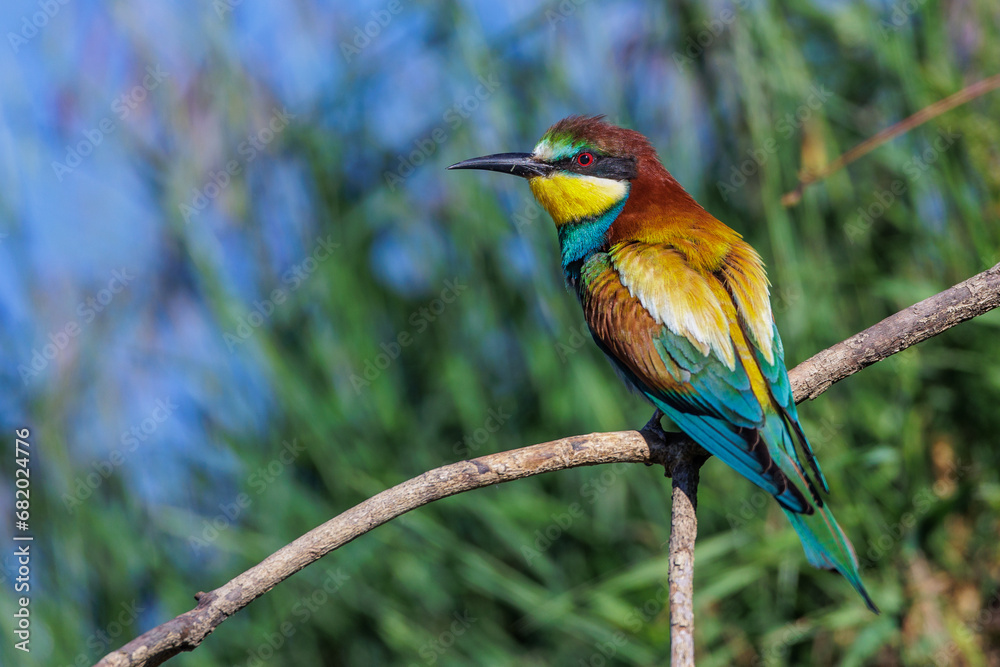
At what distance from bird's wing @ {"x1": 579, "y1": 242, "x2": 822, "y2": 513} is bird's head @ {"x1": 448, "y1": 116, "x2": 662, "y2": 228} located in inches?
11.9

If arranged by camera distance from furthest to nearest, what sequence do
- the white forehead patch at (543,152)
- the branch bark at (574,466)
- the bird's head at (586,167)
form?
1. the white forehead patch at (543,152)
2. the bird's head at (586,167)
3. the branch bark at (574,466)

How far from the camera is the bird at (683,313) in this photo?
5.95 ft

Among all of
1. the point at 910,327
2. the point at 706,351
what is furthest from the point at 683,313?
the point at 910,327

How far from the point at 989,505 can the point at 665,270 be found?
1449 millimetres

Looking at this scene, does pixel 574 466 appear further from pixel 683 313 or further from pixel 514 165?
pixel 514 165

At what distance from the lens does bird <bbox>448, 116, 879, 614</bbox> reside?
5.95 feet

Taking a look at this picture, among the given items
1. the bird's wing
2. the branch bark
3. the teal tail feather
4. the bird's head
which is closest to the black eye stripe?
the bird's head

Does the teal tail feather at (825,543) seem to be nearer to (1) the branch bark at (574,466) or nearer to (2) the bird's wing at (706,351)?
(2) the bird's wing at (706,351)

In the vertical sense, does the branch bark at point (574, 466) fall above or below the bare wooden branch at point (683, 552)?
above

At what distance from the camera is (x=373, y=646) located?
314 centimetres

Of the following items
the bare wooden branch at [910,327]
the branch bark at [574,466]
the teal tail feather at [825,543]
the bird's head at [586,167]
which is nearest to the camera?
the branch bark at [574,466]

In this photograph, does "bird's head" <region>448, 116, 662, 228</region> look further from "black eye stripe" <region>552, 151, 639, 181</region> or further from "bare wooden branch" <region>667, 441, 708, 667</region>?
"bare wooden branch" <region>667, 441, 708, 667</region>

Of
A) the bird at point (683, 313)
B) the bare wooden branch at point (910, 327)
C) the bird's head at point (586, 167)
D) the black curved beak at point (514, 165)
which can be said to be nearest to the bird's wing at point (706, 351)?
the bird at point (683, 313)

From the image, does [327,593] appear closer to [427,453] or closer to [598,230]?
[427,453]
